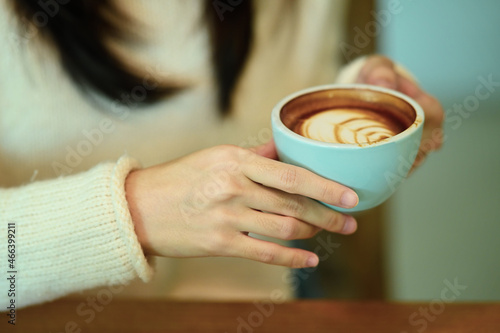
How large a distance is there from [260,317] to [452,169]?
119 cm

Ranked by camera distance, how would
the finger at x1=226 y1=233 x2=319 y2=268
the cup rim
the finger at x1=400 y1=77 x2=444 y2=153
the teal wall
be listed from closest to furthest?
the cup rim < the finger at x1=226 y1=233 x2=319 y2=268 < the finger at x1=400 y1=77 x2=444 y2=153 < the teal wall

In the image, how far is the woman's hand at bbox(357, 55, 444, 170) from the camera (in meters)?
0.72

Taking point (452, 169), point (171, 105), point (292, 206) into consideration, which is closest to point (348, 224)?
point (292, 206)

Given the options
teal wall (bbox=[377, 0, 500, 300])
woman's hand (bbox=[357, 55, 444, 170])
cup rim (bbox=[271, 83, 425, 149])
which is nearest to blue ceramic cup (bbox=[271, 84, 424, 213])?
cup rim (bbox=[271, 83, 425, 149])

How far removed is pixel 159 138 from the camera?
38.3 inches

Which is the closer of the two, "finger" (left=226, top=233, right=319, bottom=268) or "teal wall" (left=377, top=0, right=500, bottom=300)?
"finger" (left=226, top=233, right=319, bottom=268)

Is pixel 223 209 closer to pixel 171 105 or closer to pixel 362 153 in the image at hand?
pixel 362 153

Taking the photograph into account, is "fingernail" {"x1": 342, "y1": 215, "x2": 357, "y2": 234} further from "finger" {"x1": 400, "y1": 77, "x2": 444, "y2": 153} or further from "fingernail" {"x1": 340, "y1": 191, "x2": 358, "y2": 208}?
"finger" {"x1": 400, "y1": 77, "x2": 444, "y2": 153}

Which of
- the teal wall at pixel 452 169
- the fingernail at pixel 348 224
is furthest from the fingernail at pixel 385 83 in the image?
the teal wall at pixel 452 169

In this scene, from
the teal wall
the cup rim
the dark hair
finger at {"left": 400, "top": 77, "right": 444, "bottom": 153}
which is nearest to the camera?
the cup rim

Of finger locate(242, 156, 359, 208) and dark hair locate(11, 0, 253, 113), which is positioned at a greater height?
dark hair locate(11, 0, 253, 113)

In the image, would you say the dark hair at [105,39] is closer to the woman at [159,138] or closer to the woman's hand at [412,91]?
the woman at [159,138]

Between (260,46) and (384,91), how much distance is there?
0.43m

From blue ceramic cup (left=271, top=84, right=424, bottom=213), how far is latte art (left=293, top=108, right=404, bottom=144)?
0.02 meters
